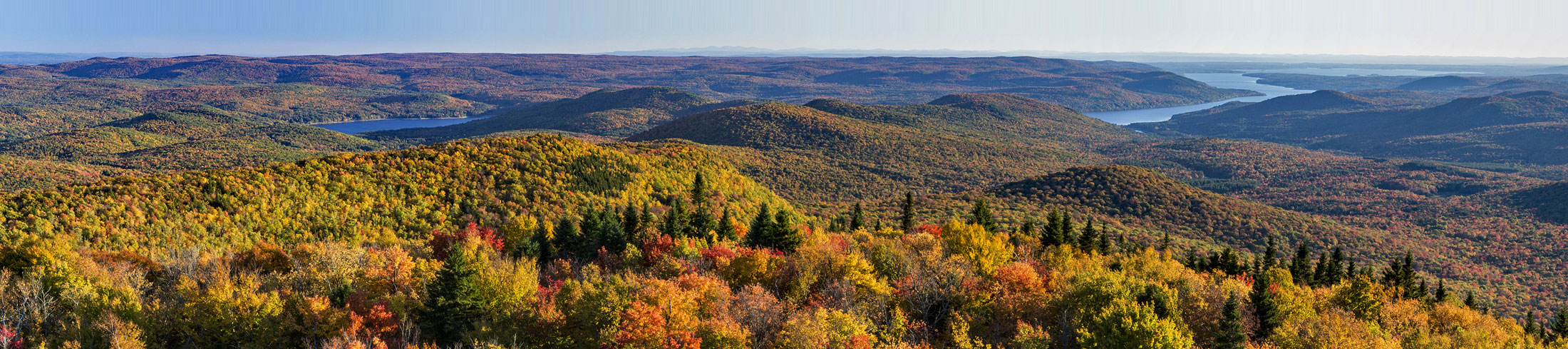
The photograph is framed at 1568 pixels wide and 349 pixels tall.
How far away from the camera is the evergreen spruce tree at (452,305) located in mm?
37906

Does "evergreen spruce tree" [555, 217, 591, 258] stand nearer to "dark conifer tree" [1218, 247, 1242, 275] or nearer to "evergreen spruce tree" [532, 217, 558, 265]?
"evergreen spruce tree" [532, 217, 558, 265]

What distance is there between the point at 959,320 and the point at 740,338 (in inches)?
570

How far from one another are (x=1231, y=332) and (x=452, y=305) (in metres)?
40.8

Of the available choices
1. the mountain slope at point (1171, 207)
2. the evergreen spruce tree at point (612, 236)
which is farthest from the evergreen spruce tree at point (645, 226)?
the mountain slope at point (1171, 207)

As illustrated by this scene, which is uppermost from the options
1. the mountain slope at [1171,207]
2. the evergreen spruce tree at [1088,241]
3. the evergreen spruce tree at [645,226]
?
the evergreen spruce tree at [645,226]

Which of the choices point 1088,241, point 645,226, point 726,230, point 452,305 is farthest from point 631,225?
point 1088,241

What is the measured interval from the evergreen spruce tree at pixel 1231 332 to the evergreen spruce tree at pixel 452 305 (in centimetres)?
3894

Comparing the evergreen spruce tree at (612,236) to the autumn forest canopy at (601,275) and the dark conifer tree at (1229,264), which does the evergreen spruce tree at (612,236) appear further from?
the dark conifer tree at (1229,264)

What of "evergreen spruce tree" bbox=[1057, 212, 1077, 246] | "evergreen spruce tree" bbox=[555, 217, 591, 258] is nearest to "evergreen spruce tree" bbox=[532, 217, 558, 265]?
"evergreen spruce tree" bbox=[555, 217, 591, 258]

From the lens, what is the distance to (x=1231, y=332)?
122 feet

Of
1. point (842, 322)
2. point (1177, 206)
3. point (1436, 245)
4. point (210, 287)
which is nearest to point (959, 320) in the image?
point (842, 322)

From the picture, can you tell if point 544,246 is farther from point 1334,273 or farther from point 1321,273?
point 1334,273

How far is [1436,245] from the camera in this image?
446 ft

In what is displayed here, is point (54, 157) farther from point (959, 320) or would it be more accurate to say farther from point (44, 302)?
point (959, 320)
